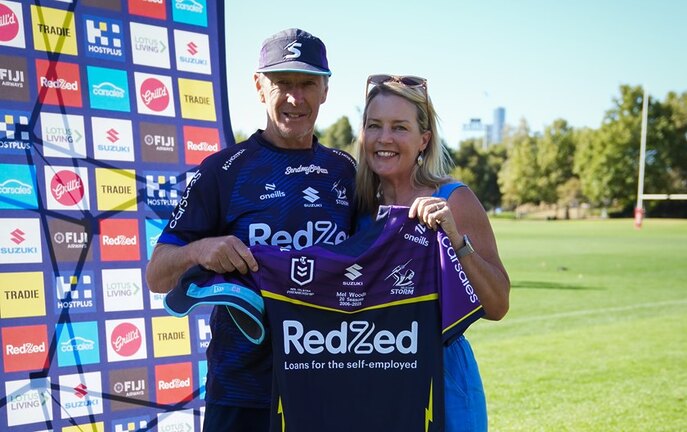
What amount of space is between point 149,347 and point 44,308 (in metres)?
0.66

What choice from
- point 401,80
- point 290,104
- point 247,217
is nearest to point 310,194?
point 247,217

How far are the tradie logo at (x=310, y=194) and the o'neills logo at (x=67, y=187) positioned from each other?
1.59m

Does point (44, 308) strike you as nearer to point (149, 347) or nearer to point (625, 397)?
point (149, 347)

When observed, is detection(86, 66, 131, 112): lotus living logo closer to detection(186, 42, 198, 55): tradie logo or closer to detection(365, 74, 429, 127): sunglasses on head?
detection(186, 42, 198, 55): tradie logo

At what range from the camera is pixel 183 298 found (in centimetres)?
232

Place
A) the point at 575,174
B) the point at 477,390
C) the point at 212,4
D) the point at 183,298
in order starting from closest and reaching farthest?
1. the point at 183,298
2. the point at 477,390
3. the point at 212,4
4. the point at 575,174

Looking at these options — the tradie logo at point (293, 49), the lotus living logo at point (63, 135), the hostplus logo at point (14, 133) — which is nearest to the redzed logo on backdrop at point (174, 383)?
the lotus living logo at point (63, 135)

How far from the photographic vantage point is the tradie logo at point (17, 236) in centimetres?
336

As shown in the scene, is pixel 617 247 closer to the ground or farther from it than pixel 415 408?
closer to the ground

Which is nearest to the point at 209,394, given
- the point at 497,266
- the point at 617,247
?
the point at 497,266

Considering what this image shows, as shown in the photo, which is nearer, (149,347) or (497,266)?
(497,266)

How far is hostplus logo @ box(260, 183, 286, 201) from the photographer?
2629 mm

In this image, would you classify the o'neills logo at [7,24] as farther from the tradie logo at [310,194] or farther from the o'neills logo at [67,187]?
the tradie logo at [310,194]

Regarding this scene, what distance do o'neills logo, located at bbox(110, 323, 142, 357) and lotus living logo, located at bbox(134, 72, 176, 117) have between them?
1324 millimetres
